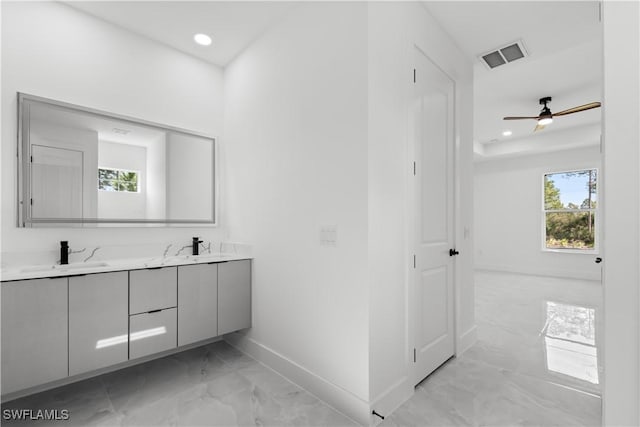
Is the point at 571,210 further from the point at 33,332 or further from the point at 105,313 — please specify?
the point at 33,332

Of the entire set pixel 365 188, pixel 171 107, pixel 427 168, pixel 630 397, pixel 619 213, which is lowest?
pixel 630 397

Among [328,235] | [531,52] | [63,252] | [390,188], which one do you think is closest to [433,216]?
[390,188]

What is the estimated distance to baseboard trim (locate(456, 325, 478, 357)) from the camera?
103 inches

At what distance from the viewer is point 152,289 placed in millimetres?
2127

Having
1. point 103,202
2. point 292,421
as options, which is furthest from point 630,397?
point 103,202

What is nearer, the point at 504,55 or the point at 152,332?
the point at 152,332

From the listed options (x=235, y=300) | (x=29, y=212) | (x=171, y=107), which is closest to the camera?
(x=29, y=212)

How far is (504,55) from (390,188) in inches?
83.9

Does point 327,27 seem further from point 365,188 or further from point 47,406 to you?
point 47,406

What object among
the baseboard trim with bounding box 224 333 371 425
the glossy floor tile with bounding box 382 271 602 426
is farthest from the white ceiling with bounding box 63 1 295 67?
the glossy floor tile with bounding box 382 271 602 426

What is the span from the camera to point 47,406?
6.23 ft

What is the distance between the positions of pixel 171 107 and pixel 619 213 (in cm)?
313

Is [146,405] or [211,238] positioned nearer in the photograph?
[146,405]

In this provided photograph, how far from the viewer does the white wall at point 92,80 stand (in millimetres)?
2037
